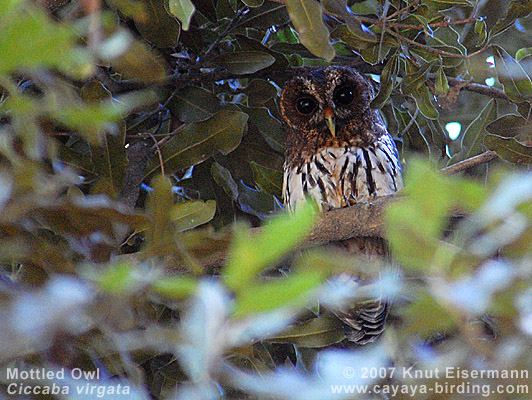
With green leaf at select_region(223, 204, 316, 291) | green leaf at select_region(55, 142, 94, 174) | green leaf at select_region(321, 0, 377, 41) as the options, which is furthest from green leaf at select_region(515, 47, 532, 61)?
green leaf at select_region(223, 204, 316, 291)

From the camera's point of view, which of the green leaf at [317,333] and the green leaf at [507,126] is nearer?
the green leaf at [317,333]

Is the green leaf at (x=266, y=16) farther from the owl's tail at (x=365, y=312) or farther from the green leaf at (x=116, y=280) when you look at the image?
the green leaf at (x=116, y=280)

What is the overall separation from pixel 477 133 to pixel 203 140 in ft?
2.87

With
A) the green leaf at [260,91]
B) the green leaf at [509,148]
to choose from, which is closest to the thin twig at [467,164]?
the green leaf at [509,148]

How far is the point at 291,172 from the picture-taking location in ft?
7.50

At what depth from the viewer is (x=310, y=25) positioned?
3.79ft

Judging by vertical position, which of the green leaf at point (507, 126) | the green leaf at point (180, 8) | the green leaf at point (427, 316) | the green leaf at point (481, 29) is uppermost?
the green leaf at point (180, 8)

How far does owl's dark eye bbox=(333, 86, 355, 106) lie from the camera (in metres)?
2.46

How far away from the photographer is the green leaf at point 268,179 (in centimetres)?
215

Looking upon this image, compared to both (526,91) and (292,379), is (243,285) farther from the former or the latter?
(526,91)

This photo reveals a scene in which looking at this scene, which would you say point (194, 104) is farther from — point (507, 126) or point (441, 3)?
point (507, 126)

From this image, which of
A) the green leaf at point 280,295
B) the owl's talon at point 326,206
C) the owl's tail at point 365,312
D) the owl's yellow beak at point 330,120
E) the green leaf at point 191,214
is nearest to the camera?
the green leaf at point 280,295

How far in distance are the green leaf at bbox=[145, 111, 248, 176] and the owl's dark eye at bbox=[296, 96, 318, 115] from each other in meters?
0.79

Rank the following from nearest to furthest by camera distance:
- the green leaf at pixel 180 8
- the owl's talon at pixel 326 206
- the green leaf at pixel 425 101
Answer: the green leaf at pixel 180 8 < the green leaf at pixel 425 101 < the owl's talon at pixel 326 206
